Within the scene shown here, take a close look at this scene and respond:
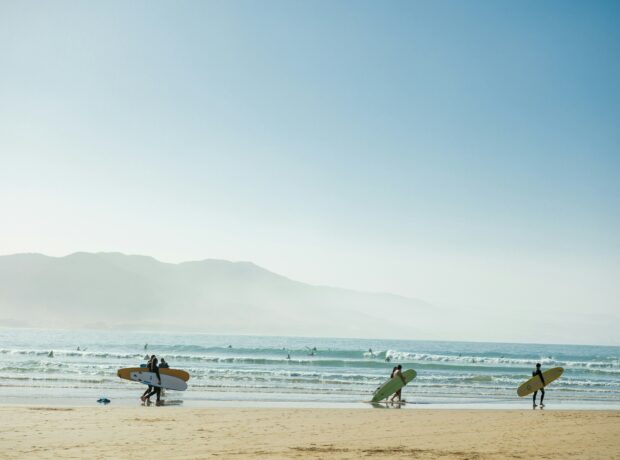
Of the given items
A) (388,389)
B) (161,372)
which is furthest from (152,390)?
(388,389)

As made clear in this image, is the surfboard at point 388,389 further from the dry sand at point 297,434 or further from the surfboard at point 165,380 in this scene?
the surfboard at point 165,380

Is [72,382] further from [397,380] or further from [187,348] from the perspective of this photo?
[187,348]

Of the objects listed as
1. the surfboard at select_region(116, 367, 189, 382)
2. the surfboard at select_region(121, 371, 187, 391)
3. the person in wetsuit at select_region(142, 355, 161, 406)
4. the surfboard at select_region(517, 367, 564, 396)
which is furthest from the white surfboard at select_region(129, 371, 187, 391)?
the surfboard at select_region(517, 367, 564, 396)

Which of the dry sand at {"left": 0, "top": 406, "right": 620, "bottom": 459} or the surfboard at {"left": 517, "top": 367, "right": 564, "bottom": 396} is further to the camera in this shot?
the surfboard at {"left": 517, "top": 367, "right": 564, "bottom": 396}

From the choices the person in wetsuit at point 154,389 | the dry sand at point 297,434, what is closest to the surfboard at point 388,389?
the dry sand at point 297,434

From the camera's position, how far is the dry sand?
37.3ft

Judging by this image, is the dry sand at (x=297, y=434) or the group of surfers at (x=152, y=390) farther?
the group of surfers at (x=152, y=390)

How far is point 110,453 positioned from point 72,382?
17.1 meters

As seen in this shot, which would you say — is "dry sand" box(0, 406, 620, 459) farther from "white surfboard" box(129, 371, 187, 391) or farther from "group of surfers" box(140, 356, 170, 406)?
"white surfboard" box(129, 371, 187, 391)

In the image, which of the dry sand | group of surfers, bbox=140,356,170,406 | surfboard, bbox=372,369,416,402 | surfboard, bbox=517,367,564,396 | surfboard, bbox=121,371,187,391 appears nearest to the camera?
the dry sand

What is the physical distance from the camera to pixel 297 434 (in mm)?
13617

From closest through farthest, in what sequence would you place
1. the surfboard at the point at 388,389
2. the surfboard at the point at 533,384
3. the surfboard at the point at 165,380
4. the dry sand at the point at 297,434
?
the dry sand at the point at 297,434 → the surfboard at the point at 165,380 → the surfboard at the point at 388,389 → the surfboard at the point at 533,384

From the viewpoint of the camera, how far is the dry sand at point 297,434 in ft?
37.3

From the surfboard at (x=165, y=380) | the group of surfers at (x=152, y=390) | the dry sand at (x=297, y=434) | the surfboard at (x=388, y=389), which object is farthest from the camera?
the surfboard at (x=388, y=389)
